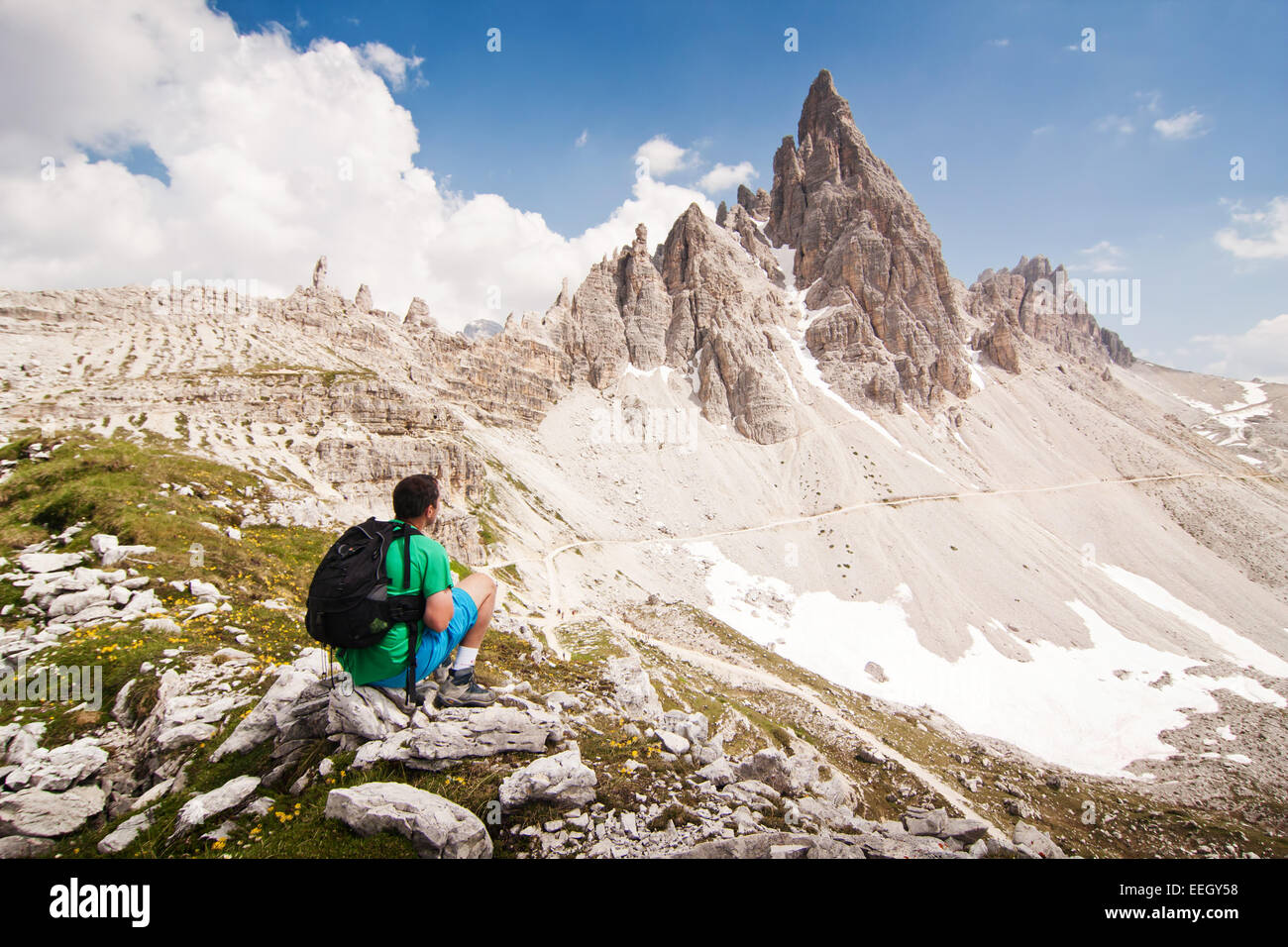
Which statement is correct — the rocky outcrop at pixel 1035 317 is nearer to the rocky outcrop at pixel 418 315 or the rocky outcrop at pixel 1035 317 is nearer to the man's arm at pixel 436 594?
the rocky outcrop at pixel 418 315

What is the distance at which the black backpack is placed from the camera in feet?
17.4

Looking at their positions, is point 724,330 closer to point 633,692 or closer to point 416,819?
point 633,692

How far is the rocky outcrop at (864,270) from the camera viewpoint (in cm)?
9325

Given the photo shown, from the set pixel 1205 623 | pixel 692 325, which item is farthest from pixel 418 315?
pixel 1205 623

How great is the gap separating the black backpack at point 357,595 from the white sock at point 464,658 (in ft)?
4.46

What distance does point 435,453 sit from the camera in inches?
1665

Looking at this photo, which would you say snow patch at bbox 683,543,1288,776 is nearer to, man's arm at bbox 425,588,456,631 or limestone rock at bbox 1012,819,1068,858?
limestone rock at bbox 1012,819,1068,858

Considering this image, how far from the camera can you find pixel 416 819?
475 centimetres

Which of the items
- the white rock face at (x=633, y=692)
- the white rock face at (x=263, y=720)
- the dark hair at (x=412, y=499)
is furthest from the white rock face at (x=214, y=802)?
the white rock face at (x=633, y=692)

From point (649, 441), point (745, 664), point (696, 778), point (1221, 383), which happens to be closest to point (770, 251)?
point (649, 441)

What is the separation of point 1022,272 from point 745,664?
224 metres

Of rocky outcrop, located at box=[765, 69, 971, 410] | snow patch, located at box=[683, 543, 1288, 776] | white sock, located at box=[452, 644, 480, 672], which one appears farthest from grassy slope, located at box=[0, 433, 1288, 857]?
rocky outcrop, located at box=[765, 69, 971, 410]

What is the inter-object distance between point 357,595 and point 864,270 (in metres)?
119
